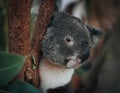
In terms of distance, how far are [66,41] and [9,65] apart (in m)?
0.19

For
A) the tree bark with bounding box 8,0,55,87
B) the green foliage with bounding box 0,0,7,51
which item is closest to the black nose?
the tree bark with bounding box 8,0,55,87

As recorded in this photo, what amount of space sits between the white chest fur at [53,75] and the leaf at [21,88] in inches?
3.8

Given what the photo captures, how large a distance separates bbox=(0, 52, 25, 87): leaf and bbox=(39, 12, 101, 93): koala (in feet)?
0.46

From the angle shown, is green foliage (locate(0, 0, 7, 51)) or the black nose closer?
the black nose

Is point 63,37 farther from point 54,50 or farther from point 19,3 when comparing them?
point 19,3

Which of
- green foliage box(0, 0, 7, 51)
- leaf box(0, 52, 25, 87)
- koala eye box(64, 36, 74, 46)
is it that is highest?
koala eye box(64, 36, 74, 46)

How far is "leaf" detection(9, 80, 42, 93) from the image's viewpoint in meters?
0.75

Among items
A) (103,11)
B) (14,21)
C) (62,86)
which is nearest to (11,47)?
(14,21)

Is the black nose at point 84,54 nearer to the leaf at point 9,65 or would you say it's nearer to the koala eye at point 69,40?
the koala eye at point 69,40

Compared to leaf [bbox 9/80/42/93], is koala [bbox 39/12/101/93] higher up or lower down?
higher up

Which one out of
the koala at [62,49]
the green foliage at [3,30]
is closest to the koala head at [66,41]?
the koala at [62,49]

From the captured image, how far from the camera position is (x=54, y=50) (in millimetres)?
863

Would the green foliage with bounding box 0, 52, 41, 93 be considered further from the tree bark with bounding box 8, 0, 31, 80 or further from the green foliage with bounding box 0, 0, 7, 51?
the green foliage with bounding box 0, 0, 7, 51

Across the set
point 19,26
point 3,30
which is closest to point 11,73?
point 19,26
